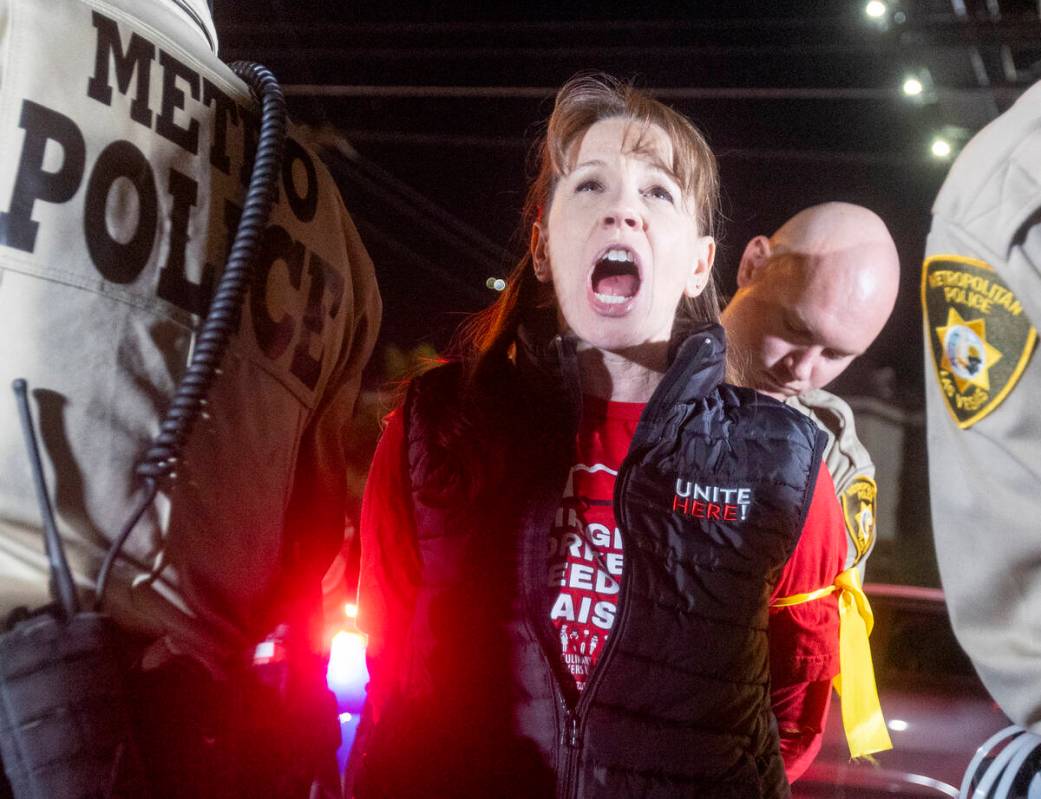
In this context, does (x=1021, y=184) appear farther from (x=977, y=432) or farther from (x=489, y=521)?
(x=489, y=521)

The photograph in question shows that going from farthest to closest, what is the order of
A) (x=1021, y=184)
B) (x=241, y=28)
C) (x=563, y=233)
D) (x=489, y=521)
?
(x=241, y=28), (x=563, y=233), (x=489, y=521), (x=1021, y=184)

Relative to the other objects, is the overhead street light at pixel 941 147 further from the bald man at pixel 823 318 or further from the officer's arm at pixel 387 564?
the officer's arm at pixel 387 564

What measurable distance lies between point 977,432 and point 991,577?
0.16 meters

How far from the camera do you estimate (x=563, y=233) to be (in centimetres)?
178

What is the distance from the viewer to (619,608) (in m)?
1.48

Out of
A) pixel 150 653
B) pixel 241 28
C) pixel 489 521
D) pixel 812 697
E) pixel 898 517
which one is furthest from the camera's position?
pixel 898 517

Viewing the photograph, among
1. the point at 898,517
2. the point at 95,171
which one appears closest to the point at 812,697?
the point at 95,171

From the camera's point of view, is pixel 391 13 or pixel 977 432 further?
pixel 391 13

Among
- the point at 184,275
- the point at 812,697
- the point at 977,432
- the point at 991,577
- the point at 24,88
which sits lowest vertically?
the point at 812,697

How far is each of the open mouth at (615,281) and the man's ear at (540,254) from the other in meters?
0.16

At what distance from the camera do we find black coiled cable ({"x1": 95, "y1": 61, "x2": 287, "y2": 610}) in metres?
1.01

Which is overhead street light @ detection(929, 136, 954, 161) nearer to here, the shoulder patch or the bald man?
the bald man

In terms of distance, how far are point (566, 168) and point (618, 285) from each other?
0.30 m

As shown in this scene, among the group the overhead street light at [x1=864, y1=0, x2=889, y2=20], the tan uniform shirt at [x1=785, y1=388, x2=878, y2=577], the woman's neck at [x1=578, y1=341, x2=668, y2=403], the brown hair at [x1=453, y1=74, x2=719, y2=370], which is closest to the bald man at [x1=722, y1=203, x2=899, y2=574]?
the tan uniform shirt at [x1=785, y1=388, x2=878, y2=577]
